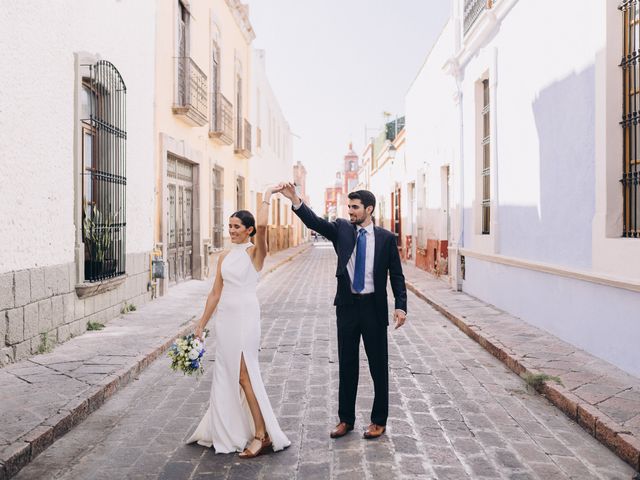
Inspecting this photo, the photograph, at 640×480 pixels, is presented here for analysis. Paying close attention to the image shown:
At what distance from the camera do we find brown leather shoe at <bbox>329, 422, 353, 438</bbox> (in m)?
4.19

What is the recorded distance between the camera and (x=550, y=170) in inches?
303

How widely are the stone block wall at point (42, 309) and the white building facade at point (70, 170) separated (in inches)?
0.5

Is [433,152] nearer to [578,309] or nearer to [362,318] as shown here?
[578,309]

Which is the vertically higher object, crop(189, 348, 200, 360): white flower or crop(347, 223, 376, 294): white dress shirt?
crop(347, 223, 376, 294): white dress shirt

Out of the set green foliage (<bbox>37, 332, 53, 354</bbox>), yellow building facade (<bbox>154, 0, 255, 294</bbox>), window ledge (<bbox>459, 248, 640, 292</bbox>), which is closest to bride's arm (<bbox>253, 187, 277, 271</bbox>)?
window ledge (<bbox>459, 248, 640, 292</bbox>)

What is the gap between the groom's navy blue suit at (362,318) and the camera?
419cm

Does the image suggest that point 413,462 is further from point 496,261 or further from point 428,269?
point 428,269

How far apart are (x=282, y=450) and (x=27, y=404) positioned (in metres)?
2.05

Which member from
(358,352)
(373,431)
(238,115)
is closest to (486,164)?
(358,352)

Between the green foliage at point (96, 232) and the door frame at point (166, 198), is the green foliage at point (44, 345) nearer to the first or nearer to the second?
the green foliage at point (96, 232)

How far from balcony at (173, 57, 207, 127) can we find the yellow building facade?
0.07 ft

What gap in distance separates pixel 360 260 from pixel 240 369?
3.53 ft

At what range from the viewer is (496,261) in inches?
393

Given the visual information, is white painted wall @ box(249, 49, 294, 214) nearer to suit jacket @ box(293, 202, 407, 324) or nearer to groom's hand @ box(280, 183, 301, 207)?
suit jacket @ box(293, 202, 407, 324)
